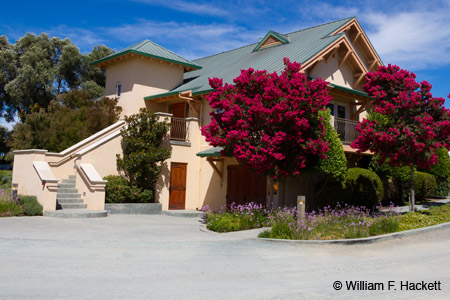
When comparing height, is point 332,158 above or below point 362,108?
below

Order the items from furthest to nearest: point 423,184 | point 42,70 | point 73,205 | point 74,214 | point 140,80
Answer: point 42,70, point 140,80, point 423,184, point 73,205, point 74,214

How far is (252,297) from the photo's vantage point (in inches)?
235

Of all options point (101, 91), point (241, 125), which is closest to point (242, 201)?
point (241, 125)

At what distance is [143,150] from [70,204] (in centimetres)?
344

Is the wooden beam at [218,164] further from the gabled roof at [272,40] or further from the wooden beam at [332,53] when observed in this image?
the gabled roof at [272,40]

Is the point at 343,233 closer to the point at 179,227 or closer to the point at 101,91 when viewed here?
the point at 179,227

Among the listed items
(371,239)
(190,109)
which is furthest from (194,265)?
(190,109)

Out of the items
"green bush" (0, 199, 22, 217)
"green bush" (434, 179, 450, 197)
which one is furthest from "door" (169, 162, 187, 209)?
"green bush" (434, 179, 450, 197)

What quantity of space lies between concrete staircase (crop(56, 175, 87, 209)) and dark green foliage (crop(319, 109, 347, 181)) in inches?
358

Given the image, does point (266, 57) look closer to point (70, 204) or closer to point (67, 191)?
point (67, 191)

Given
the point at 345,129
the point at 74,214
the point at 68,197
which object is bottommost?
the point at 74,214

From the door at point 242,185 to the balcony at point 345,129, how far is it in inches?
171

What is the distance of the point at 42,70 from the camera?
36.0 meters

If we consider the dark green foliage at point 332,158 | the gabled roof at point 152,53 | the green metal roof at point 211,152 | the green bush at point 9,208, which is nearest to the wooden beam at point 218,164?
the green metal roof at point 211,152
